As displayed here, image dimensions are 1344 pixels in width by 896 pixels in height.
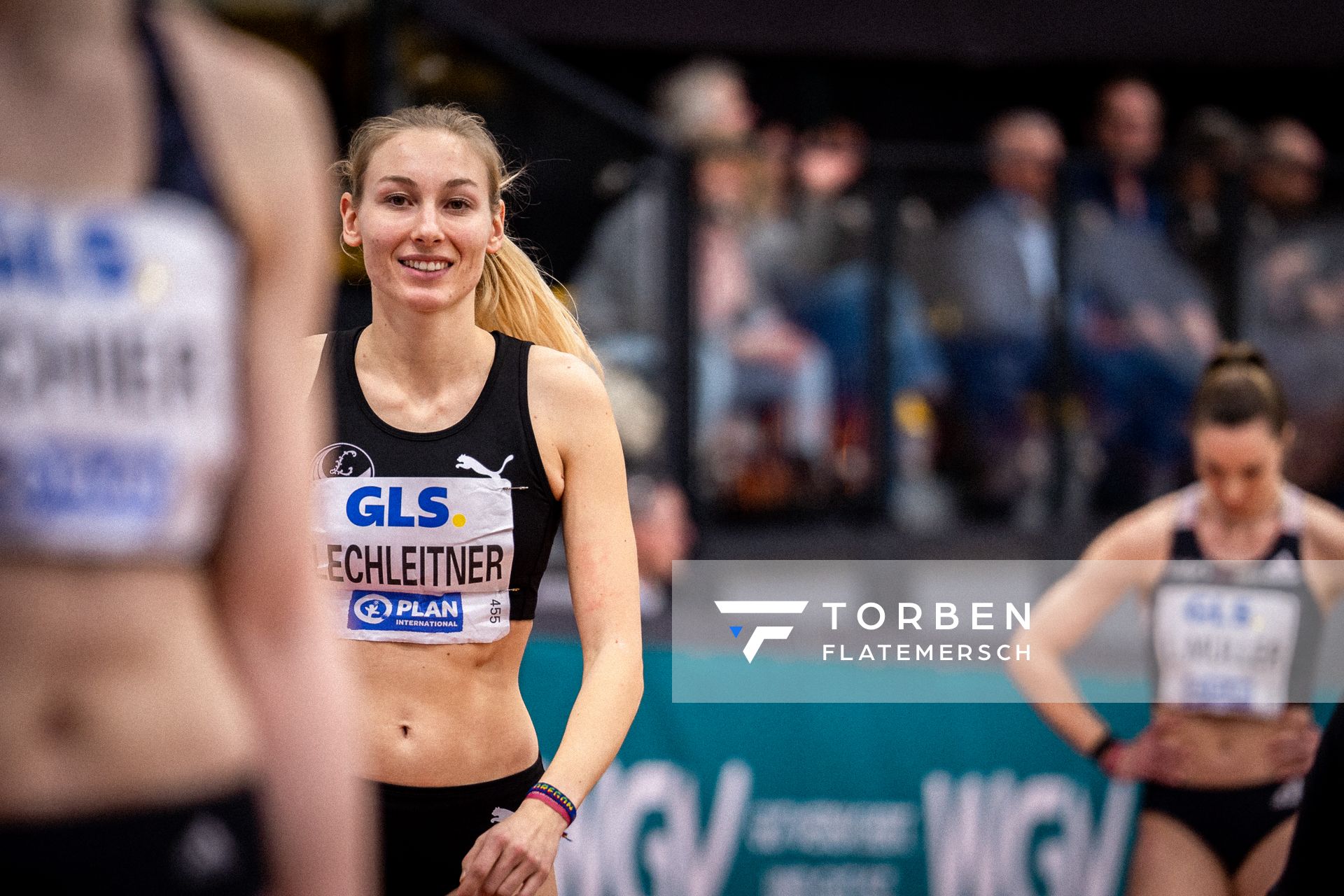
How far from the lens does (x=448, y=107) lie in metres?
2.33

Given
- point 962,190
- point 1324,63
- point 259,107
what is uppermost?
point 1324,63

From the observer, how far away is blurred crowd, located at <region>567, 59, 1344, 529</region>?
15.4 feet

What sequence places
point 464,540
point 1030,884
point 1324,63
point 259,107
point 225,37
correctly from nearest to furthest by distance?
point 259,107 < point 225,37 < point 464,540 < point 1030,884 < point 1324,63

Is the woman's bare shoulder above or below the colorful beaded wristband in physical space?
above

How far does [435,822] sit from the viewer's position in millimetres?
2332

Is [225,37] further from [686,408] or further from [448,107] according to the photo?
[686,408]

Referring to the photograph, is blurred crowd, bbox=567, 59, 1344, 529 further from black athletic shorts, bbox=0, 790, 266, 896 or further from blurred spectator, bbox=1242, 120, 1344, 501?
black athletic shorts, bbox=0, 790, 266, 896

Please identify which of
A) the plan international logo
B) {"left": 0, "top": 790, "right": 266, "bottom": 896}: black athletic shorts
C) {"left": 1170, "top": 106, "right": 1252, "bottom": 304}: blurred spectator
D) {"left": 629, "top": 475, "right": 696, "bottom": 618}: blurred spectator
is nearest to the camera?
{"left": 0, "top": 790, "right": 266, "bottom": 896}: black athletic shorts

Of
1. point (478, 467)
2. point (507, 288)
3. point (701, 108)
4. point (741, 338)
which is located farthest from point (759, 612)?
point (478, 467)

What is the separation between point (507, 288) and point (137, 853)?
1.43m

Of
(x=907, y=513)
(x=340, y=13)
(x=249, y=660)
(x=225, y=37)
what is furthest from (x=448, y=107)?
(x=907, y=513)

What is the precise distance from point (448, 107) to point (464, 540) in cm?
66

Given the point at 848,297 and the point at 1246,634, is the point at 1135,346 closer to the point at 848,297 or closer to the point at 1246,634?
the point at 848,297

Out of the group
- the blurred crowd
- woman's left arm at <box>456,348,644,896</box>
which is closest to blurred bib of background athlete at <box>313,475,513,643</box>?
woman's left arm at <box>456,348,644,896</box>
